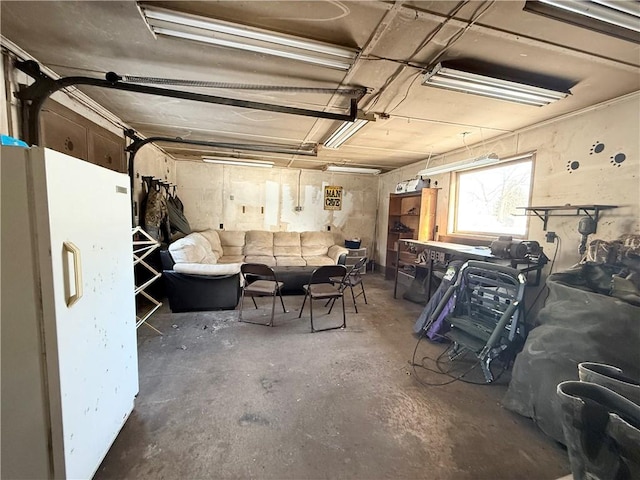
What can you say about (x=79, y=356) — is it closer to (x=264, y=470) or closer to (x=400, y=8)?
(x=264, y=470)

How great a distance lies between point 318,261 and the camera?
520 centimetres

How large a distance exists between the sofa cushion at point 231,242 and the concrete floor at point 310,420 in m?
2.95

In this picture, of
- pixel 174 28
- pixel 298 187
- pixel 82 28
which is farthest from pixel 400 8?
pixel 298 187

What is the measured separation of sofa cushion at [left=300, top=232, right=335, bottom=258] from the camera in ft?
19.4

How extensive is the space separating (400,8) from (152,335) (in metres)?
3.48

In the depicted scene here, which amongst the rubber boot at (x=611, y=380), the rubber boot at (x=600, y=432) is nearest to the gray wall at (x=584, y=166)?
the rubber boot at (x=611, y=380)

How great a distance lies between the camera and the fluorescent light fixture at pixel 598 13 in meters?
1.26

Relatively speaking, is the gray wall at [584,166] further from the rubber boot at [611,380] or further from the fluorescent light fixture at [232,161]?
the fluorescent light fixture at [232,161]

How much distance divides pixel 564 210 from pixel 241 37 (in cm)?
336

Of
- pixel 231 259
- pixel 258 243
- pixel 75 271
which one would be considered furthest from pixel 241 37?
pixel 258 243

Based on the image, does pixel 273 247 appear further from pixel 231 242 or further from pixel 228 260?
pixel 228 260

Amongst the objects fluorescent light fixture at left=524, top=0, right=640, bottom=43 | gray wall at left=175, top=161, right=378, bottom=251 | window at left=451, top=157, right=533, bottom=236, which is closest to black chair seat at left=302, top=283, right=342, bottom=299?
window at left=451, top=157, right=533, bottom=236

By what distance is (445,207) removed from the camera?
14.8 ft

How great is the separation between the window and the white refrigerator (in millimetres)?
4123
